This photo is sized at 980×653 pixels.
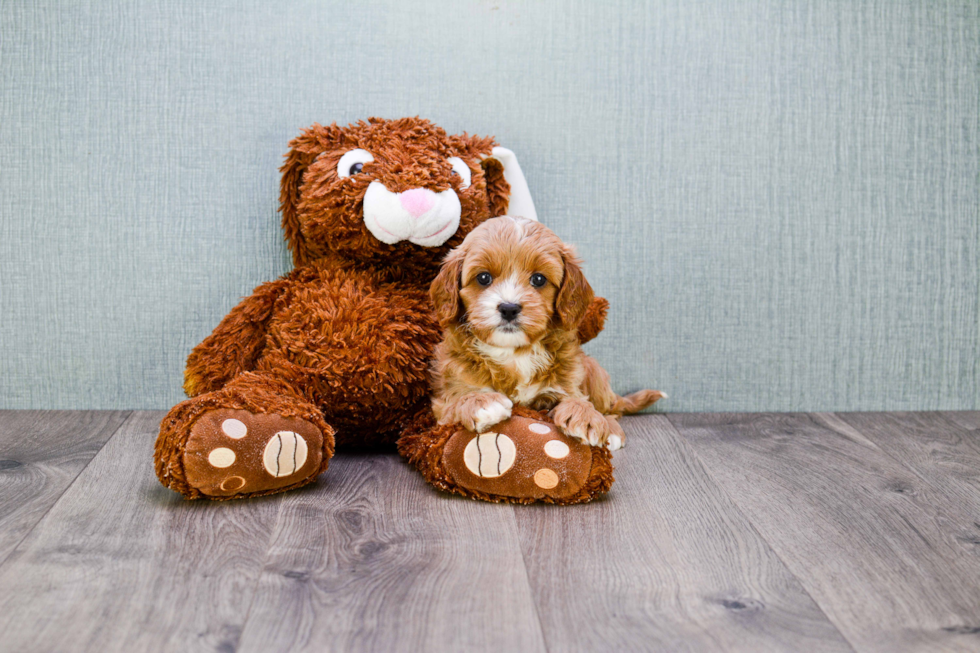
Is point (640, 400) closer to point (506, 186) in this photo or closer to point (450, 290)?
point (506, 186)

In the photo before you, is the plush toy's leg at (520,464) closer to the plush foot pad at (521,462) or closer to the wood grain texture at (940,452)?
the plush foot pad at (521,462)

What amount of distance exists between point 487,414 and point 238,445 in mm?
427

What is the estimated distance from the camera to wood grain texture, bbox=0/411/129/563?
1.31 m

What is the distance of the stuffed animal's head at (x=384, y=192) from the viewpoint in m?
1.56

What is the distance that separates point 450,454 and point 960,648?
795mm

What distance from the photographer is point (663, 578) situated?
3.67ft

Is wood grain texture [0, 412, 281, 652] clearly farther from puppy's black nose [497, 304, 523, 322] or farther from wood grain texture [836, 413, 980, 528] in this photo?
wood grain texture [836, 413, 980, 528]

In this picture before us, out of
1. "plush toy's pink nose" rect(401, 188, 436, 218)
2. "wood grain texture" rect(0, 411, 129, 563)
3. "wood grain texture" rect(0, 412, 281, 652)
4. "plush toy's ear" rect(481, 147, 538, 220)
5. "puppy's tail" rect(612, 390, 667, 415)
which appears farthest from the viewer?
"puppy's tail" rect(612, 390, 667, 415)

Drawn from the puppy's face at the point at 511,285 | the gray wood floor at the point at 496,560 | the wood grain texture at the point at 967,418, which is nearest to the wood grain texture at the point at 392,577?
the gray wood floor at the point at 496,560

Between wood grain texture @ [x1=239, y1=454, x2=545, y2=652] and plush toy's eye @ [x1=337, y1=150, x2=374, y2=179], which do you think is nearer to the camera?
wood grain texture @ [x1=239, y1=454, x2=545, y2=652]

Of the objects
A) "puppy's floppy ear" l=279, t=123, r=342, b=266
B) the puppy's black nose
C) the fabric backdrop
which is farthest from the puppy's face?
the fabric backdrop

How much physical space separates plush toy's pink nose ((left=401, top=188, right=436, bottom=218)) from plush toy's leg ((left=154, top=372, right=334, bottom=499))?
0.44 metres

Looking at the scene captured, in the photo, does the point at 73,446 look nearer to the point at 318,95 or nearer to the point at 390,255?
the point at 390,255

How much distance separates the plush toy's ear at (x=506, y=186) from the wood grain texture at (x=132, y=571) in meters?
0.82
